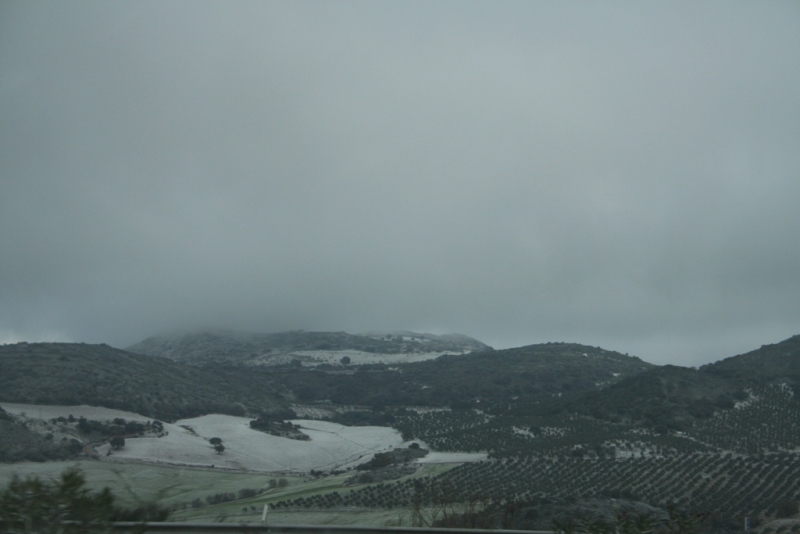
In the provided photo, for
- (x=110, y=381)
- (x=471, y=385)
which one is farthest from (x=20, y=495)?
(x=471, y=385)

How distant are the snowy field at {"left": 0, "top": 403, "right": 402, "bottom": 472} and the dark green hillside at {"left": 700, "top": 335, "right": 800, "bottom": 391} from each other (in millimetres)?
19829

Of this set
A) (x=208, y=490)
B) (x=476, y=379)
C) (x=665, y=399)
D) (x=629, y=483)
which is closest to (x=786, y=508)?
(x=629, y=483)

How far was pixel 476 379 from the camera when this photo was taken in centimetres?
5328

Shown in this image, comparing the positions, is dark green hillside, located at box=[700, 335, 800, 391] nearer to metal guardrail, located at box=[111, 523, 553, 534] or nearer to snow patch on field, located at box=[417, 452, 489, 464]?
snow patch on field, located at box=[417, 452, 489, 464]

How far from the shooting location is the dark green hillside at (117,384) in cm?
2886

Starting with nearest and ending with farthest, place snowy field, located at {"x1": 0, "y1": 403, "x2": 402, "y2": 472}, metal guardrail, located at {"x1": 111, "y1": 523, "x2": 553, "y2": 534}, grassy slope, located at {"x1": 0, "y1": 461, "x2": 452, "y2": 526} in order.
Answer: metal guardrail, located at {"x1": 111, "y1": 523, "x2": 553, "y2": 534} → grassy slope, located at {"x1": 0, "y1": 461, "x2": 452, "y2": 526} → snowy field, located at {"x1": 0, "y1": 403, "x2": 402, "y2": 472}

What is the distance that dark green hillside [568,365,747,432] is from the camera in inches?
1199

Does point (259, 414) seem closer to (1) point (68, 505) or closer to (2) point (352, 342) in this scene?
(1) point (68, 505)

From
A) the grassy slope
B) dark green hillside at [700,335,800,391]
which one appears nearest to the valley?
the grassy slope

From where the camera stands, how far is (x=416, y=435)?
99.9ft

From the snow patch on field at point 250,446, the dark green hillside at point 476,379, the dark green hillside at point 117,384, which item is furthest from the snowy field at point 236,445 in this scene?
the dark green hillside at point 476,379

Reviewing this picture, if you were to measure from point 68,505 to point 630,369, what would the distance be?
60.1 m

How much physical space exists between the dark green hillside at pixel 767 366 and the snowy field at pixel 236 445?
19.8m

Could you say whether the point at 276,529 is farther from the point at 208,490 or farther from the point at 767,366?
the point at 767,366
